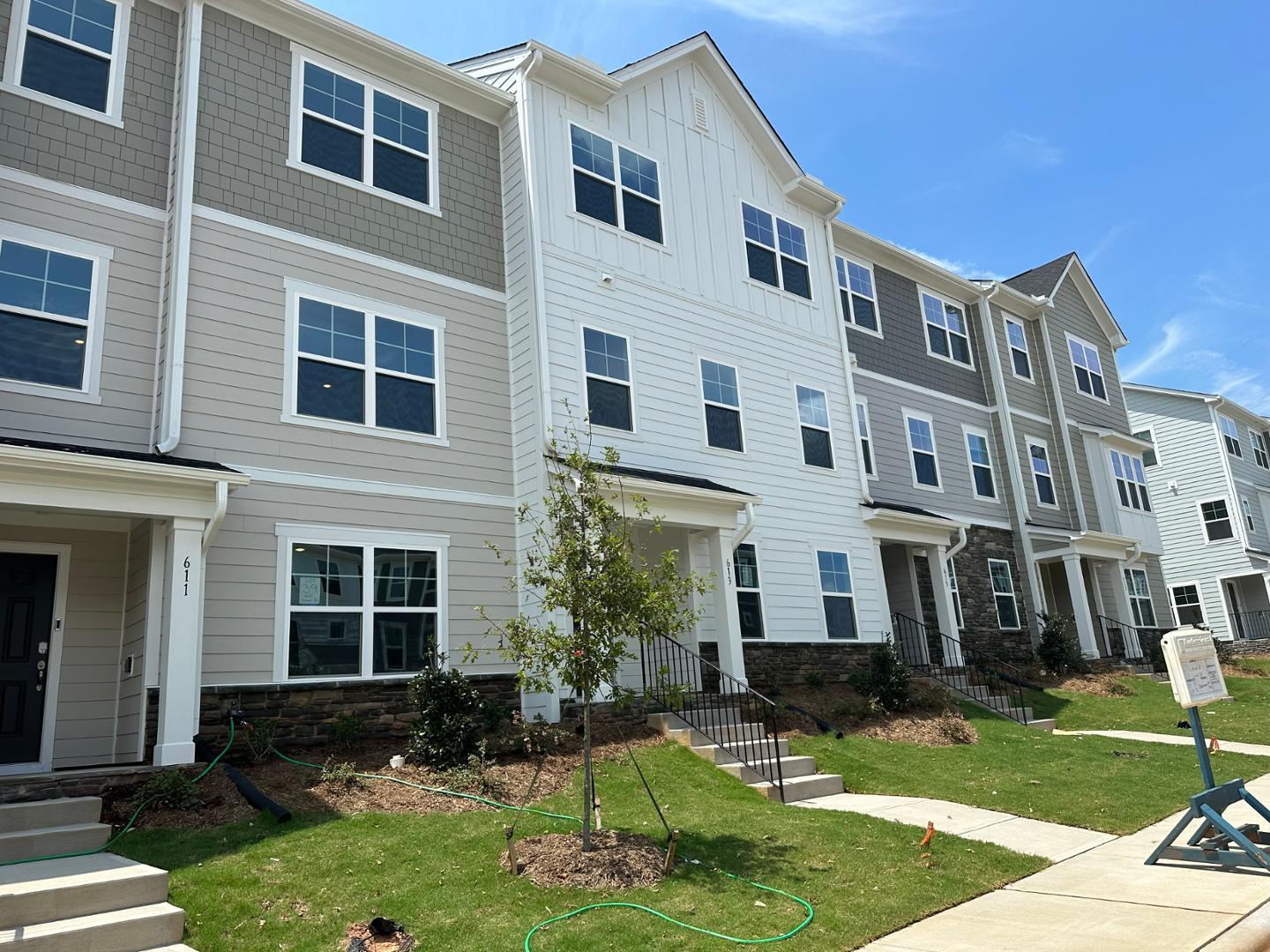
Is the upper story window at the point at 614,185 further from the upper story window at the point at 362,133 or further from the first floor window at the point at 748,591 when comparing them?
the first floor window at the point at 748,591

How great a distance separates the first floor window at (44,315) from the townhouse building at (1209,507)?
1319 inches

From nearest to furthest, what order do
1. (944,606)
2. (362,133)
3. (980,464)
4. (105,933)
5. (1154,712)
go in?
1. (105,933)
2. (362,133)
3. (1154,712)
4. (944,606)
5. (980,464)

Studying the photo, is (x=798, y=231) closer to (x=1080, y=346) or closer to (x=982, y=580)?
(x=982, y=580)

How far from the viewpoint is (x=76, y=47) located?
10.9m

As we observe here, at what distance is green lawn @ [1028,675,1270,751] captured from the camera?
48.3ft

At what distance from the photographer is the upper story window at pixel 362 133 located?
1251cm

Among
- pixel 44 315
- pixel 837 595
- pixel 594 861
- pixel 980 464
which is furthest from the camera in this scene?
pixel 980 464

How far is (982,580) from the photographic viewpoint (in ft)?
68.3

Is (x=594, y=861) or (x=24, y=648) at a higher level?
(x=24, y=648)

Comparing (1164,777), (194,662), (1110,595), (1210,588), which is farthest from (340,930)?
(1210,588)

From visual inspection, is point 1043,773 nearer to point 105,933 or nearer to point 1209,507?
point 105,933

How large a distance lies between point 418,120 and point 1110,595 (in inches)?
814

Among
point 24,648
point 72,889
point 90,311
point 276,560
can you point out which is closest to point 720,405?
point 276,560

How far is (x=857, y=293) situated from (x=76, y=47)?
589 inches
